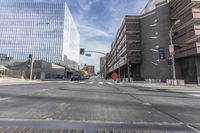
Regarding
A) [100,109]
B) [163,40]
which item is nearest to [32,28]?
[163,40]

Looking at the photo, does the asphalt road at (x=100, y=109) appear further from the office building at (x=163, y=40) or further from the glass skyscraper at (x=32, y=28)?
the glass skyscraper at (x=32, y=28)

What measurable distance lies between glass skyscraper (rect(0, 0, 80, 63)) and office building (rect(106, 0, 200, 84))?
5153 centimetres

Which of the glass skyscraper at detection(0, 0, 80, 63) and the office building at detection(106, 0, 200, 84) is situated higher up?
the glass skyscraper at detection(0, 0, 80, 63)

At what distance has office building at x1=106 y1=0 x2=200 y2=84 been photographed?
39094 millimetres

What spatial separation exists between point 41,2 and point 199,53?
89415 millimetres

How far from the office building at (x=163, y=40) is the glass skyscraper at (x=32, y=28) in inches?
2029

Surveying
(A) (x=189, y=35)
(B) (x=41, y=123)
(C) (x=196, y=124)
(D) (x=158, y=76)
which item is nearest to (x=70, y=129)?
(B) (x=41, y=123)

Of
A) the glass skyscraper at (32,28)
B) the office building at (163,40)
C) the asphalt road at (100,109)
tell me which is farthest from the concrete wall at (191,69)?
the glass skyscraper at (32,28)

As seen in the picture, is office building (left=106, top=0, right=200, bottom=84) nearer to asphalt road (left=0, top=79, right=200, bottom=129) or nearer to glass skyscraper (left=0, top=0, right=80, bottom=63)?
asphalt road (left=0, top=79, right=200, bottom=129)

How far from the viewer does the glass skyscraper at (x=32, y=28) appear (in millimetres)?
95062

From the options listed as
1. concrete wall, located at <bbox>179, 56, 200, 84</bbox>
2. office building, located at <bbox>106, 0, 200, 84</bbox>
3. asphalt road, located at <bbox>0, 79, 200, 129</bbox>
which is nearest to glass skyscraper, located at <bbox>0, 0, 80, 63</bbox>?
office building, located at <bbox>106, 0, 200, 84</bbox>

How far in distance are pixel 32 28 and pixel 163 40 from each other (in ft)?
233

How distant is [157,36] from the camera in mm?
52062

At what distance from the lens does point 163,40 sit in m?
51.3
